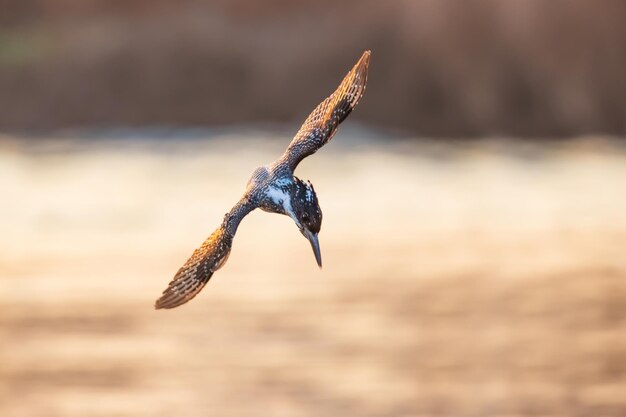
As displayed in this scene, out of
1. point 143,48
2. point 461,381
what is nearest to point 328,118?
point 461,381

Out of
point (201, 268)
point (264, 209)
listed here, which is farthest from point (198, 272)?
point (264, 209)

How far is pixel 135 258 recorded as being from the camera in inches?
822

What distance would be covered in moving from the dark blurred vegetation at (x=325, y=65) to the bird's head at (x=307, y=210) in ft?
55.4

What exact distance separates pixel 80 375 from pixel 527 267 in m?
5.94

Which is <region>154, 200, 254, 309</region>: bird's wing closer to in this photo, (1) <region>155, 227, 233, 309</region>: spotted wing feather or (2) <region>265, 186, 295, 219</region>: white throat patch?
(1) <region>155, 227, 233, 309</region>: spotted wing feather

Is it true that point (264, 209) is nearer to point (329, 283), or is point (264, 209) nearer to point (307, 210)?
point (307, 210)

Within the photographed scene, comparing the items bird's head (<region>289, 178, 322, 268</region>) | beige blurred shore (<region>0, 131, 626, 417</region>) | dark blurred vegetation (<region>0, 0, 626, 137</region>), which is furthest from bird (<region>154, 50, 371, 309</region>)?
dark blurred vegetation (<region>0, 0, 626, 137</region>)

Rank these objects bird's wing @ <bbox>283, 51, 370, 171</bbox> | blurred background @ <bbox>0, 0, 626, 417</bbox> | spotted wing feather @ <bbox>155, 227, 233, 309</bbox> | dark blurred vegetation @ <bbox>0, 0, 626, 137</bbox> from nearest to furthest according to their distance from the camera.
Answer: spotted wing feather @ <bbox>155, 227, 233, 309</bbox>, bird's wing @ <bbox>283, 51, 370, 171</bbox>, blurred background @ <bbox>0, 0, 626, 417</bbox>, dark blurred vegetation @ <bbox>0, 0, 626, 137</bbox>

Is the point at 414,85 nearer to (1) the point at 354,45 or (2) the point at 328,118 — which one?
(1) the point at 354,45

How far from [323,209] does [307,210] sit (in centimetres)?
1332

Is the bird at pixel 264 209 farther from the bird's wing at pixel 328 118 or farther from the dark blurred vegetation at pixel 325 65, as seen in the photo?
the dark blurred vegetation at pixel 325 65

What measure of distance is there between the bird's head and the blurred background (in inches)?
304

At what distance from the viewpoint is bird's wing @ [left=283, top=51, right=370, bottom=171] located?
7941mm

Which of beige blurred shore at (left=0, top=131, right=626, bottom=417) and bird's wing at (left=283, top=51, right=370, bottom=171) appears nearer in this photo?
bird's wing at (left=283, top=51, right=370, bottom=171)
